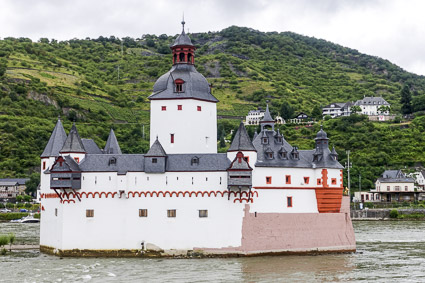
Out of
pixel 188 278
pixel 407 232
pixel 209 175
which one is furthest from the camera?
pixel 407 232

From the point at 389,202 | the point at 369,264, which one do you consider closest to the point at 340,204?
the point at 369,264

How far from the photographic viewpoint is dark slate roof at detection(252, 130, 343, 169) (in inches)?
1790

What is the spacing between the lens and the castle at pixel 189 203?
4378 centimetres

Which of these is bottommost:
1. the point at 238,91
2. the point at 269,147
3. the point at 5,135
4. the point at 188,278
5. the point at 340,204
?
the point at 188,278

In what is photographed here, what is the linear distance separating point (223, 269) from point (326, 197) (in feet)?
36.2

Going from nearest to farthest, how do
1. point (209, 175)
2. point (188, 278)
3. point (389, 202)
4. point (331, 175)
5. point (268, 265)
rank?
point (188, 278) → point (268, 265) → point (209, 175) → point (331, 175) → point (389, 202)

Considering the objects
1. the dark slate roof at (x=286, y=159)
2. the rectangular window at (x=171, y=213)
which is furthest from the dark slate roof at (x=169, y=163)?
the dark slate roof at (x=286, y=159)

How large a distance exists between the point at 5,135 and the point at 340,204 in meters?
79.6

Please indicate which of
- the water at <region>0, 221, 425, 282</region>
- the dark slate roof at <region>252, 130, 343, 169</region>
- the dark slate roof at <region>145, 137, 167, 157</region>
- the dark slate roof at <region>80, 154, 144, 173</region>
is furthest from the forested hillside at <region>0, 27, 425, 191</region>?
the water at <region>0, 221, 425, 282</region>

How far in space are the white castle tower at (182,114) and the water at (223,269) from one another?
9.48 m

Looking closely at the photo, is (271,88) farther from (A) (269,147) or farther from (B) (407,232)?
(A) (269,147)

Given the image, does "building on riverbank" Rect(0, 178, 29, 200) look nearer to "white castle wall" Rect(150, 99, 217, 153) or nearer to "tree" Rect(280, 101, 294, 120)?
"tree" Rect(280, 101, 294, 120)

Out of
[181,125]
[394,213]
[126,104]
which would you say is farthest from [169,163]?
[126,104]

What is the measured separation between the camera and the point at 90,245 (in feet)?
145
